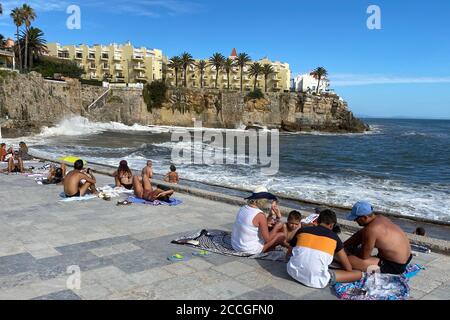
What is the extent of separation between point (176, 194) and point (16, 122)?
128ft

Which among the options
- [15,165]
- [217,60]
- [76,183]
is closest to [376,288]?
[76,183]

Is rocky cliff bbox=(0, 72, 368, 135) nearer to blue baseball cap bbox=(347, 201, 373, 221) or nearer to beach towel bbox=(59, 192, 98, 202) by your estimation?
beach towel bbox=(59, 192, 98, 202)

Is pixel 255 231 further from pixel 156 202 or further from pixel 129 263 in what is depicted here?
pixel 156 202

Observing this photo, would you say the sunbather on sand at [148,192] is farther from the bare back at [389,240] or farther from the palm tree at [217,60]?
the palm tree at [217,60]

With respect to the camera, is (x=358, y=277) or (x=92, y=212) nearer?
(x=358, y=277)

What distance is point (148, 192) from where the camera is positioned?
8.79 metres

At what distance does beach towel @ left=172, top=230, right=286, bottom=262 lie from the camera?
534 centimetres

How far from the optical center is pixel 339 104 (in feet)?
253

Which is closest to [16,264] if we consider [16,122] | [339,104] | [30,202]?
[30,202]

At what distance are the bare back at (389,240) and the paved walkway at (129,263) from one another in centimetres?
40

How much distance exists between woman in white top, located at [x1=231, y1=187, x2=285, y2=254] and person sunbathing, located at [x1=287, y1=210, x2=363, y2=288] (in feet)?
2.68

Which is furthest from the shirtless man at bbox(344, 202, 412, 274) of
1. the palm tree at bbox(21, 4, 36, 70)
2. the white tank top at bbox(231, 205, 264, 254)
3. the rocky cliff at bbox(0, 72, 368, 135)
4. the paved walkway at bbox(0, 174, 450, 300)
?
the palm tree at bbox(21, 4, 36, 70)
